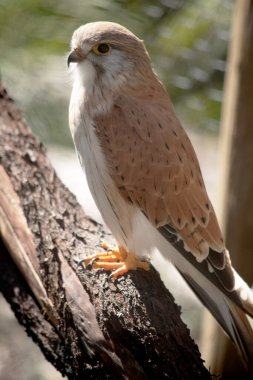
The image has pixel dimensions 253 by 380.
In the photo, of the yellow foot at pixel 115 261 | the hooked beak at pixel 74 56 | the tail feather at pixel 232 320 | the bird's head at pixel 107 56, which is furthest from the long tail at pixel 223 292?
the hooked beak at pixel 74 56

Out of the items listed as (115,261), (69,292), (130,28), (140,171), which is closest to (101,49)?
(140,171)

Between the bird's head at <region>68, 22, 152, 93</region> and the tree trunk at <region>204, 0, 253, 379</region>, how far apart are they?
2.15ft

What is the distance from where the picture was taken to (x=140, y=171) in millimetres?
2768

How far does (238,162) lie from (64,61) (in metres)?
1.12

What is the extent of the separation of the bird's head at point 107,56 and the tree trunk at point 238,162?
656mm

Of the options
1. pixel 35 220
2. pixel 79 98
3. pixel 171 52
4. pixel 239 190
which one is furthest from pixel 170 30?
pixel 35 220

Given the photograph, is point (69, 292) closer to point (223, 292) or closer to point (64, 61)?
point (223, 292)

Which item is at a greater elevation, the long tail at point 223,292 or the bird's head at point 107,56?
the bird's head at point 107,56

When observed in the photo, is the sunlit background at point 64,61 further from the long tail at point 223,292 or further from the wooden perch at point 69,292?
the long tail at point 223,292

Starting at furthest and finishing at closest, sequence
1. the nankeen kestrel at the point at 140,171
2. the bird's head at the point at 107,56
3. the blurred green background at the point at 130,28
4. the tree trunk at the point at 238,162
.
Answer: the blurred green background at the point at 130,28 < the tree trunk at the point at 238,162 < the bird's head at the point at 107,56 < the nankeen kestrel at the point at 140,171

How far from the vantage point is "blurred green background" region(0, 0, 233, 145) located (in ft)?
13.6

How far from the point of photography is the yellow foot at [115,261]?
2.76 metres

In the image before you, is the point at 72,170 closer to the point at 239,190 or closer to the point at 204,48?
the point at 204,48

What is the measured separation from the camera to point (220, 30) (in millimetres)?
4492
